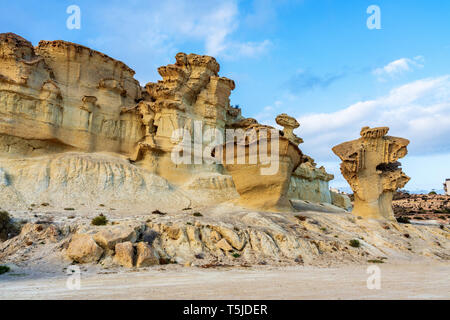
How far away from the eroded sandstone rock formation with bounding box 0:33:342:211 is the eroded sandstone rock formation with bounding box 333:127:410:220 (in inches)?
177

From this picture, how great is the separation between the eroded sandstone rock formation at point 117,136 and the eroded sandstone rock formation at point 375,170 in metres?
4.49

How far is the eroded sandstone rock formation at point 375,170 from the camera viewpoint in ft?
87.8

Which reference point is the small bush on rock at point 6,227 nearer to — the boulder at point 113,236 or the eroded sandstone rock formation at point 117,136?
the boulder at point 113,236

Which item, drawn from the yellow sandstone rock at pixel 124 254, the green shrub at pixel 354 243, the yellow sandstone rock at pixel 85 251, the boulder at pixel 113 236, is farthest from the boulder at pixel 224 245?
the green shrub at pixel 354 243

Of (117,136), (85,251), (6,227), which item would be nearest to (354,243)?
(85,251)

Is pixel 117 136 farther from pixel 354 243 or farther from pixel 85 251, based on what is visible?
pixel 354 243

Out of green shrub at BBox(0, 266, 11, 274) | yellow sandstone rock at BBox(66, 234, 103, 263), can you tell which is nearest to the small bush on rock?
green shrub at BBox(0, 266, 11, 274)

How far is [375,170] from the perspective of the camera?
27.2 metres

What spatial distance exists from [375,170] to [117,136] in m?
25.3

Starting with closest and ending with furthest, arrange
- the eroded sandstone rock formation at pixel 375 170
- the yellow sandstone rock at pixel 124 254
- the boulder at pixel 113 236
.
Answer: the yellow sandstone rock at pixel 124 254
the boulder at pixel 113 236
the eroded sandstone rock formation at pixel 375 170

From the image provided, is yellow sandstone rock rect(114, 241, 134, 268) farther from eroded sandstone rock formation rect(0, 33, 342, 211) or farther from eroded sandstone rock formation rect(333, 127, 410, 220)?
eroded sandstone rock formation rect(333, 127, 410, 220)
